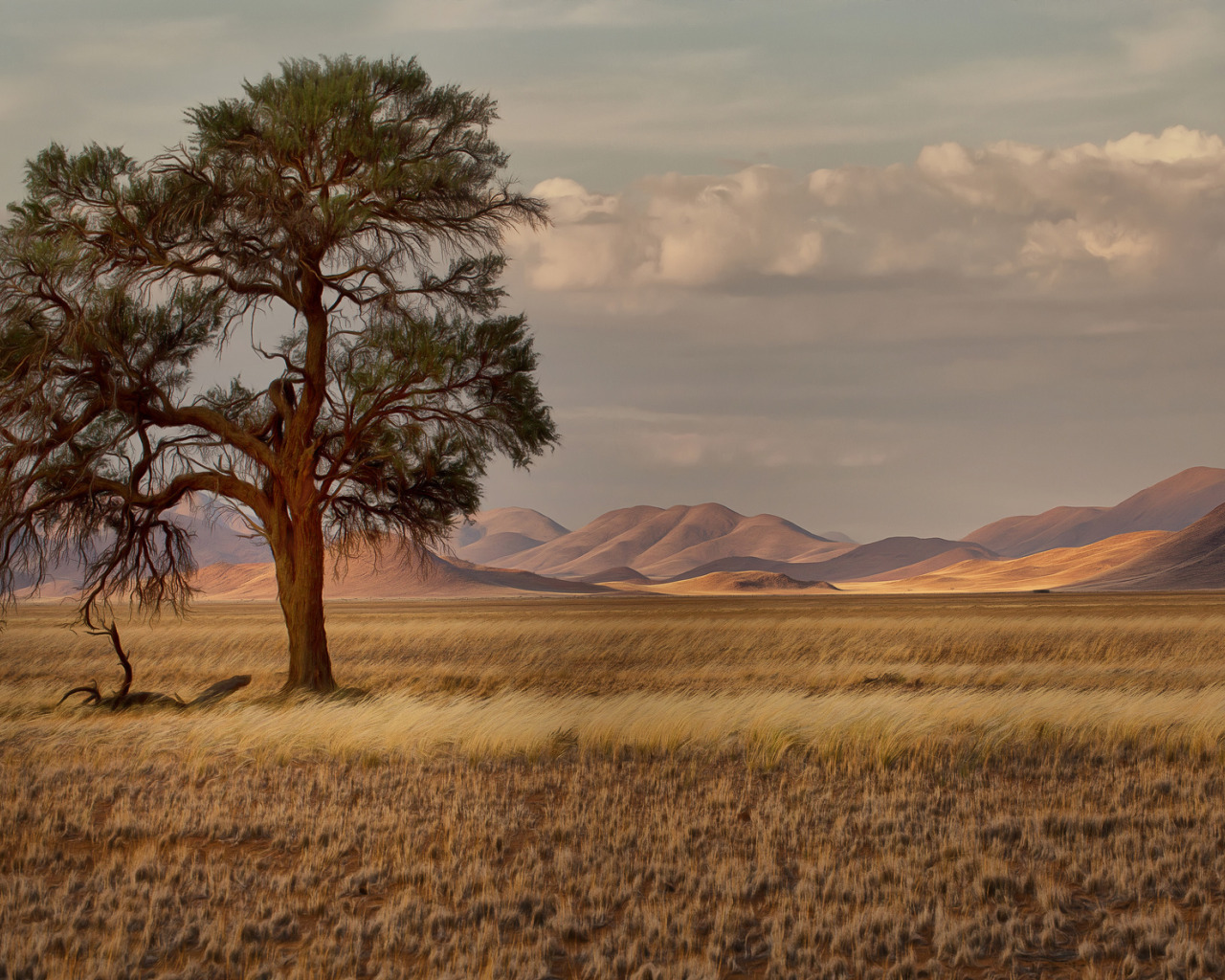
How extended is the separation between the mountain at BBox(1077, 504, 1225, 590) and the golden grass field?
177 m

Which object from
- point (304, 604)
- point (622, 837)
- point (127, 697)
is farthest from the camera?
point (304, 604)

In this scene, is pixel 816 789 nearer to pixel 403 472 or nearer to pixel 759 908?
pixel 759 908

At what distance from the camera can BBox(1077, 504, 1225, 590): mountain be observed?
176m

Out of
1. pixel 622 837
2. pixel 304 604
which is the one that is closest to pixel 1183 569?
pixel 304 604

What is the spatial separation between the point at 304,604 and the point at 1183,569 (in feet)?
628

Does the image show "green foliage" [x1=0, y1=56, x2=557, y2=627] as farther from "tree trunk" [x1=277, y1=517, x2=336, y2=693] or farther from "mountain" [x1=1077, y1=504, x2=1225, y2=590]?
"mountain" [x1=1077, y1=504, x2=1225, y2=590]

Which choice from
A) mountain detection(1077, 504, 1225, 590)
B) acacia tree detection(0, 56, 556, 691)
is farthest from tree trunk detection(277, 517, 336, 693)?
mountain detection(1077, 504, 1225, 590)

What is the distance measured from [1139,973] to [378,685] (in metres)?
23.7

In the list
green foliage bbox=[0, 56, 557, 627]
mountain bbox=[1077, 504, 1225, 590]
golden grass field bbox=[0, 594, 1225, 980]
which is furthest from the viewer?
mountain bbox=[1077, 504, 1225, 590]

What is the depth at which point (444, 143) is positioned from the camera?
2333 cm

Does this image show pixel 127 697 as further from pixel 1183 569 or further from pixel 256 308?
pixel 1183 569

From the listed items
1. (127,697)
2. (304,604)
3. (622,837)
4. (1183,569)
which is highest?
(304,604)

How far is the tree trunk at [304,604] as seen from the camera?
23.4 metres

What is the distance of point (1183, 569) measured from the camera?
602 feet
